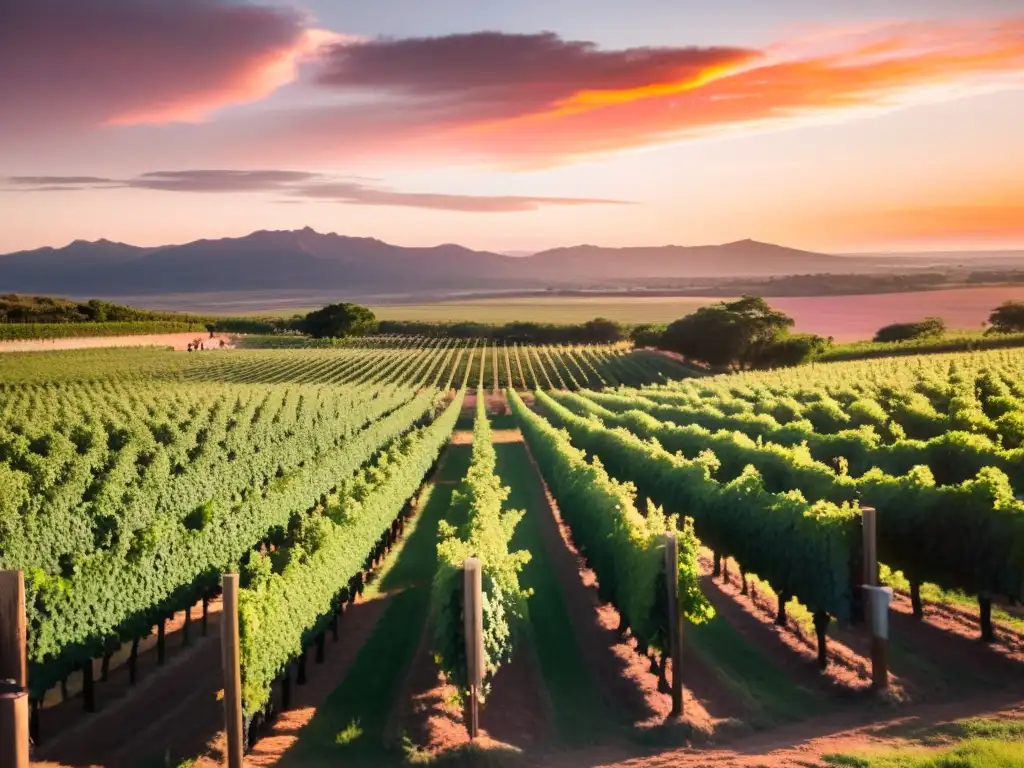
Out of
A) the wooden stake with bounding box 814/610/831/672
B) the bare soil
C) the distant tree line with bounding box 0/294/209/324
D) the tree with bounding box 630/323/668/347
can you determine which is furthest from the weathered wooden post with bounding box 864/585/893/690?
the distant tree line with bounding box 0/294/209/324

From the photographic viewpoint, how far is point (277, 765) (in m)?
12.2

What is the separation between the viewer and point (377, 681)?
50.9 feet

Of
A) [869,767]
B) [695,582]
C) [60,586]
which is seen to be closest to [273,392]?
[60,586]

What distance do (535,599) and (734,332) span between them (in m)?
88.7

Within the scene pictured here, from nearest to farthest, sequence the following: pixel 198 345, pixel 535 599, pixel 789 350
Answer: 1. pixel 535 599
2. pixel 789 350
3. pixel 198 345

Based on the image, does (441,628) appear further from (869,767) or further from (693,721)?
(869,767)

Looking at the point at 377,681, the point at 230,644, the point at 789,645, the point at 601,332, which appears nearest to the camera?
the point at 230,644

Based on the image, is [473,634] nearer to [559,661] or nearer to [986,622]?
[559,661]

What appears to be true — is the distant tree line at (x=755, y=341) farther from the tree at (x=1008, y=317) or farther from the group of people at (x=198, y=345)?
the group of people at (x=198, y=345)

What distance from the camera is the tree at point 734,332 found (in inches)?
4099

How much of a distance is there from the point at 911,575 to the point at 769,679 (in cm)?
342

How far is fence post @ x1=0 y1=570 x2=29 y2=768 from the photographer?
5898 millimetres

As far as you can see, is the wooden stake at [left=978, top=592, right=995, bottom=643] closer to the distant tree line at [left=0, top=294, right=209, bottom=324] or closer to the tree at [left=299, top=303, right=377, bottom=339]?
the distant tree line at [left=0, top=294, right=209, bottom=324]

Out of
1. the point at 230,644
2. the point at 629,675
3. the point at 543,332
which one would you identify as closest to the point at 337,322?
the point at 543,332
